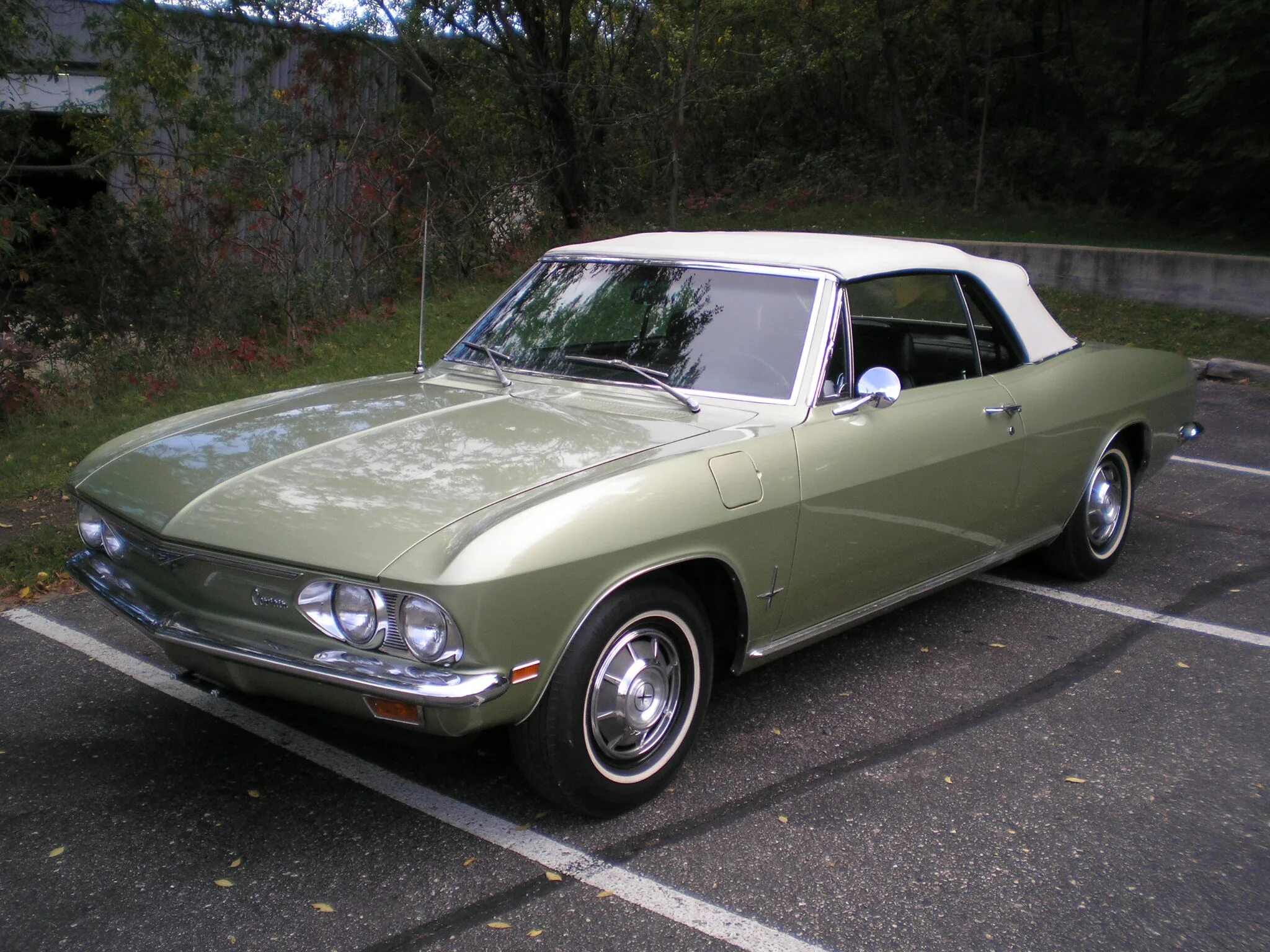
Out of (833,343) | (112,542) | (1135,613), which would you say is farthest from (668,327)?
(1135,613)

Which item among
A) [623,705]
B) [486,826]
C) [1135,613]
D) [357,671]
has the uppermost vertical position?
[357,671]

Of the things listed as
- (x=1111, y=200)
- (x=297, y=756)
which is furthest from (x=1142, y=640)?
(x=1111, y=200)

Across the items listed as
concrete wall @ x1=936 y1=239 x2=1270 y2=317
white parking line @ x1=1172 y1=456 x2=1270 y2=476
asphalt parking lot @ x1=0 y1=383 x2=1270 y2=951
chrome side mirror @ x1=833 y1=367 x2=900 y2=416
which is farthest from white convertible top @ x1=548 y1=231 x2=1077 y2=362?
concrete wall @ x1=936 y1=239 x2=1270 y2=317

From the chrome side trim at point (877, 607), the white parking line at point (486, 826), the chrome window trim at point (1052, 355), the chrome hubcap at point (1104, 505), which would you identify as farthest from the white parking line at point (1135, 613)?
the white parking line at point (486, 826)

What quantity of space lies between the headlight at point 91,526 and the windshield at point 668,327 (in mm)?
1578

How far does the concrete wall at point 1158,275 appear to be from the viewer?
13414 mm

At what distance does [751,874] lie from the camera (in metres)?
3.25

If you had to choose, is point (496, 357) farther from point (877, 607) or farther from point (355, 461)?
point (877, 607)

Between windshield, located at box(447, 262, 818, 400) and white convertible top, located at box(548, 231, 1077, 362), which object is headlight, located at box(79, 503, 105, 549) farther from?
white convertible top, located at box(548, 231, 1077, 362)

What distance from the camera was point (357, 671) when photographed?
307cm

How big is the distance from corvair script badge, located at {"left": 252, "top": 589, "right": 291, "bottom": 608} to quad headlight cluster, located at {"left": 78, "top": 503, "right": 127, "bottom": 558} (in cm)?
67

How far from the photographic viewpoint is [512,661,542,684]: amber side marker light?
311 centimetres

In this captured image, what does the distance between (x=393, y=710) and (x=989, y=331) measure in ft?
10.7

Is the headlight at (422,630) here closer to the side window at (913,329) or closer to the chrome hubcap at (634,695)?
the chrome hubcap at (634,695)
